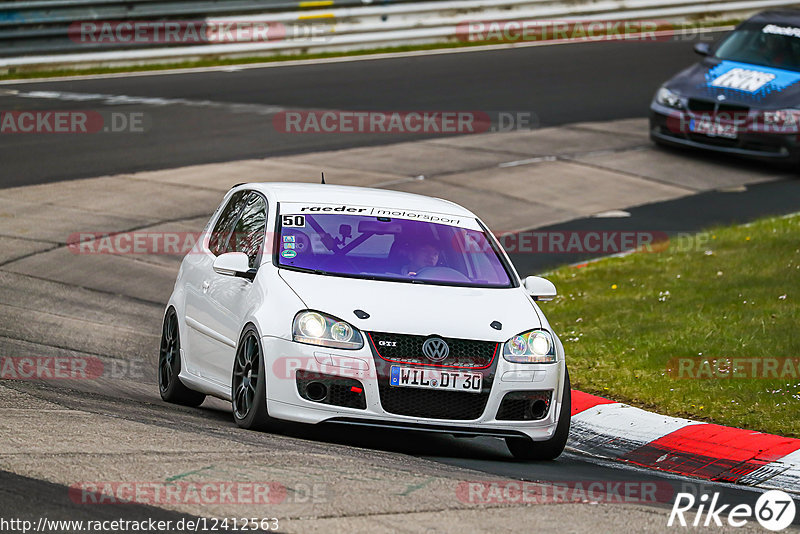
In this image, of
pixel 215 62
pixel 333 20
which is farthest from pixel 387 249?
pixel 333 20

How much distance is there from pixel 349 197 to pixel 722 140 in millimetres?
11360

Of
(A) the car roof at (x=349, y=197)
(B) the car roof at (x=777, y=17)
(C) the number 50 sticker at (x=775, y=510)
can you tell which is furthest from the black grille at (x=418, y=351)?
(B) the car roof at (x=777, y=17)

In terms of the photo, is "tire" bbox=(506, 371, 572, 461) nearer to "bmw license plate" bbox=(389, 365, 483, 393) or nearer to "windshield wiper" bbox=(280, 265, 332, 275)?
"bmw license plate" bbox=(389, 365, 483, 393)

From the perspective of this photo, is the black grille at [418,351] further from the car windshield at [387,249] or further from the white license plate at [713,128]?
the white license plate at [713,128]

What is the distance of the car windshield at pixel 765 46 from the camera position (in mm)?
19703

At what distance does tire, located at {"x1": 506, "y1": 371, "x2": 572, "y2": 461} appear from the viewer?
7973mm

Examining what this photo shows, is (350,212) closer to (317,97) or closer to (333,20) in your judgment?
(317,97)

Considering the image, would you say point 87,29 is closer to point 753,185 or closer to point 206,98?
point 206,98

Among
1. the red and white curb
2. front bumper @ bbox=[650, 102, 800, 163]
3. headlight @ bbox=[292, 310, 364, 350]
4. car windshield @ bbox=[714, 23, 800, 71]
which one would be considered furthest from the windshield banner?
car windshield @ bbox=[714, 23, 800, 71]

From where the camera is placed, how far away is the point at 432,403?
754 centimetres

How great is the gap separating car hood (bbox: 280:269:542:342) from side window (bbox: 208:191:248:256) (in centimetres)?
119

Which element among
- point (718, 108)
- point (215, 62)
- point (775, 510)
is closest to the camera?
point (775, 510)

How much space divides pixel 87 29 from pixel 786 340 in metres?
17.1

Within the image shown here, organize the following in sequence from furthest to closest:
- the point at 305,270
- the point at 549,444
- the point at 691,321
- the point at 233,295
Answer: the point at 691,321, the point at 233,295, the point at 305,270, the point at 549,444
